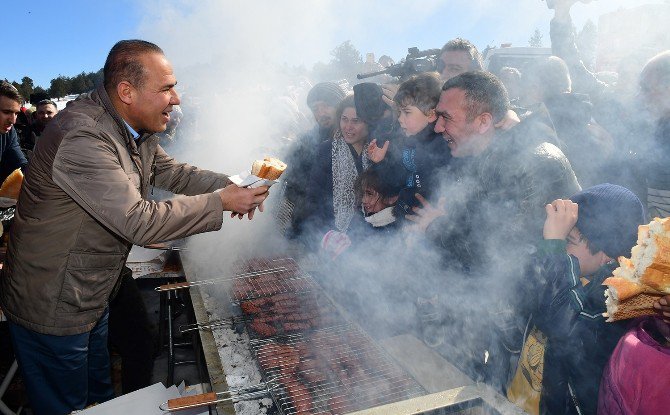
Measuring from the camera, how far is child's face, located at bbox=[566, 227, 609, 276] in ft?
7.00

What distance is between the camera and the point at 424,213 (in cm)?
318

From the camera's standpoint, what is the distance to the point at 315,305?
10.8 ft

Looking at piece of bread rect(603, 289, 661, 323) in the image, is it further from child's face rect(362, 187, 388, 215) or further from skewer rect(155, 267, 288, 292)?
skewer rect(155, 267, 288, 292)

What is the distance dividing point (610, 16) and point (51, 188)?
29.5 feet

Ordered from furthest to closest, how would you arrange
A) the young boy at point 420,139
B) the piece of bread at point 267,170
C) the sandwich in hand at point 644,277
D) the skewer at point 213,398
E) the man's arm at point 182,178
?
the man's arm at point 182,178, the young boy at point 420,139, the piece of bread at point 267,170, the skewer at point 213,398, the sandwich in hand at point 644,277

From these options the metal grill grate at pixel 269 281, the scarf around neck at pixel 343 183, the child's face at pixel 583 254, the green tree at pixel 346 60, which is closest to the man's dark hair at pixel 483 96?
the child's face at pixel 583 254

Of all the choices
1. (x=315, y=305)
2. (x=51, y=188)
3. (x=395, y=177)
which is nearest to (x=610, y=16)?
(x=395, y=177)

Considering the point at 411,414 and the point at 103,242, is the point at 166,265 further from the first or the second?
the point at 411,414

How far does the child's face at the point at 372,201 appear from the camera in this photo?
Answer: 12.0 feet

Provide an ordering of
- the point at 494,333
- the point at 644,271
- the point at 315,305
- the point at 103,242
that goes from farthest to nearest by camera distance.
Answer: the point at 315,305 → the point at 494,333 → the point at 103,242 → the point at 644,271

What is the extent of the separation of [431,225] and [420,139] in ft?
2.51

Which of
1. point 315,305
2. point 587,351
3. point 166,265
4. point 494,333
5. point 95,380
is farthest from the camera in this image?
point 166,265

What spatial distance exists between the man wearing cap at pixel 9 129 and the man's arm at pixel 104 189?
3.30m

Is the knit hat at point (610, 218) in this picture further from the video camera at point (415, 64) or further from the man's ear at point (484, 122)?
the video camera at point (415, 64)
